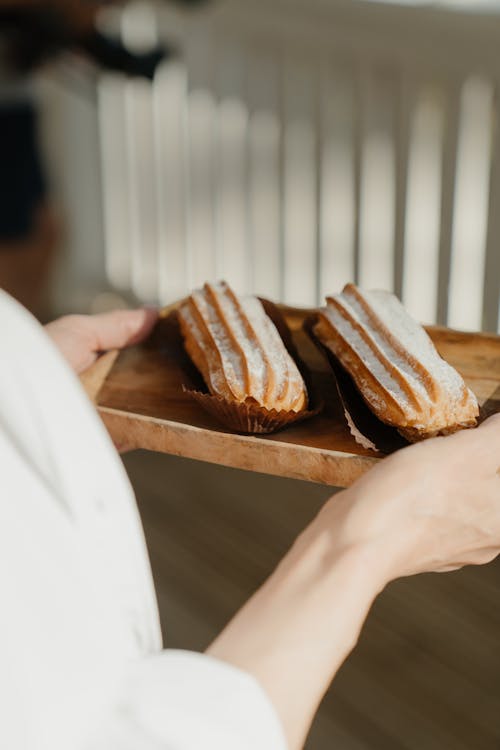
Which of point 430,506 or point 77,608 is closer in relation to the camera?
point 77,608

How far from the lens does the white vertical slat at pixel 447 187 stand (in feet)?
4.94

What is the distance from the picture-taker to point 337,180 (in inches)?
73.3

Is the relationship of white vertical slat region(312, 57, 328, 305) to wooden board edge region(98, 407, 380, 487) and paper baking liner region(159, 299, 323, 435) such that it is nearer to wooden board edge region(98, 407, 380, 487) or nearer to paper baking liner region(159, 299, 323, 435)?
paper baking liner region(159, 299, 323, 435)

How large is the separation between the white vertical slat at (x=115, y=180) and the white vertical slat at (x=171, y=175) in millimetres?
107

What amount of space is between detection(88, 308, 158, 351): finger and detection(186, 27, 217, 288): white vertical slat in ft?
3.92

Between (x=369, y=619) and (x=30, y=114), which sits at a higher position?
(x=30, y=114)

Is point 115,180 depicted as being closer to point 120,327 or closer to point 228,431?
point 120,327

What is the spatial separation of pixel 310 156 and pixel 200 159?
0.35m

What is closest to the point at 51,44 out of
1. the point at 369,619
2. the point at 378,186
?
the point at 378,186

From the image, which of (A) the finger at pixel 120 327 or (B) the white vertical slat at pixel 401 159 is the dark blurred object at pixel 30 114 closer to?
(B) the white vertical slat at pixel 401 159

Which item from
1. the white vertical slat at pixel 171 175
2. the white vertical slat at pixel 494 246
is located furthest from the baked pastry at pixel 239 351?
the white vertical slat at pixel 171 175

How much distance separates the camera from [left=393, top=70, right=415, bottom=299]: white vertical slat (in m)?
1.58

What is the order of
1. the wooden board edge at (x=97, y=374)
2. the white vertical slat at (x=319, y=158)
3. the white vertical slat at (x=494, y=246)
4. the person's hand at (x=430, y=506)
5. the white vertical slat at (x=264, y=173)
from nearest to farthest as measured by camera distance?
the person's hand at (x=430, y=506)
the wooden board edge at (x=97, y=374)
the white vertical slat at (x=494, y=246)
the white vertical slat at (x=319, y=158)
the white vertical slat at (x=264, y=173)

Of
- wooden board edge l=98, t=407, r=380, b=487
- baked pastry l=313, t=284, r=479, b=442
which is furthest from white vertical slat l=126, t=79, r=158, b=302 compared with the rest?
wooden board edge l=98, t=407, r=380, b=487
